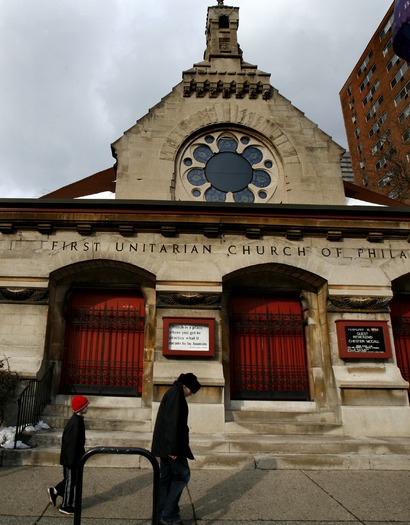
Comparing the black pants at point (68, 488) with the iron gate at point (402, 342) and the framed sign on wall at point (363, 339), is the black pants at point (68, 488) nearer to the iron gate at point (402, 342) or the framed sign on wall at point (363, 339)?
the framed sign on wall at point (363, 339)

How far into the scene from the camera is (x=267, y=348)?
10.0 meters

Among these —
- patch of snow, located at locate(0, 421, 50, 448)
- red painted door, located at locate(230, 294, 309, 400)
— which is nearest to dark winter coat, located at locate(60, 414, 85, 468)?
patch of snow, located at locate(0, 421, 50, 448)

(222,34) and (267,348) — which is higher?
(222,34)

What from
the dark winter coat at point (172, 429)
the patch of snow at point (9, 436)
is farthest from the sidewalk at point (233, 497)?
the dark winter coat at point (172, 429)

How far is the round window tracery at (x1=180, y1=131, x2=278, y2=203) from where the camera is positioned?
12.3 meters

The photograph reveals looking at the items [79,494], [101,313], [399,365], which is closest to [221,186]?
[101,313]

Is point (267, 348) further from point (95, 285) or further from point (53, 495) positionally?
point (53, 495)

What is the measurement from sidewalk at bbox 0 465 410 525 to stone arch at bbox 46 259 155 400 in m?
3.38

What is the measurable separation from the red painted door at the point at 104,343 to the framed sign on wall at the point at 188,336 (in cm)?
140

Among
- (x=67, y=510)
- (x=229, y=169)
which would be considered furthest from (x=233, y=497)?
(x=229, y=169)

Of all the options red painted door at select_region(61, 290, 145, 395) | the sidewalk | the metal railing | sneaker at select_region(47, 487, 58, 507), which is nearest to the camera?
the sidewalk

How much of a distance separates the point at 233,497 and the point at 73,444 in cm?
216

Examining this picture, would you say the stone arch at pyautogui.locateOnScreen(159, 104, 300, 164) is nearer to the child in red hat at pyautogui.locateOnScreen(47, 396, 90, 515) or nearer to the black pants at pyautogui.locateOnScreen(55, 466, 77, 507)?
the child in red hat at pyautogui.locateOnScreen(47, 396, 90, 515)

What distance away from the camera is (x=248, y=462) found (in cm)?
673
